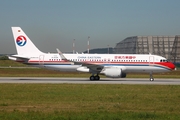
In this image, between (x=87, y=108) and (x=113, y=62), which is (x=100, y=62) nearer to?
(x=113, y=62)

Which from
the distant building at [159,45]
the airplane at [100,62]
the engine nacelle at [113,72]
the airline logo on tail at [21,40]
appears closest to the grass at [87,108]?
the engine nacelle at [113,72]

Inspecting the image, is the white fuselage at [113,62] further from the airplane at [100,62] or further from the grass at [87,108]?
the grass at [87,108]

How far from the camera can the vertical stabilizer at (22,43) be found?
4253cm

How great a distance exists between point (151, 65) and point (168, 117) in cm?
2848

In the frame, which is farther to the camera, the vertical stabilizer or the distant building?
the distant building

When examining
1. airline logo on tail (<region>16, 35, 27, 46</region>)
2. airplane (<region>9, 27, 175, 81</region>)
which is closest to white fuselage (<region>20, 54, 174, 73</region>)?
airplane (<region>9, 27, 175, 81</region>)

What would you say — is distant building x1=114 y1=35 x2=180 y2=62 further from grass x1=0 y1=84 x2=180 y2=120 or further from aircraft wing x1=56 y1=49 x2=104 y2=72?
grass x1=0 y1=84 x2=180 y2=120

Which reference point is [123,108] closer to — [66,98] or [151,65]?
[66,98]

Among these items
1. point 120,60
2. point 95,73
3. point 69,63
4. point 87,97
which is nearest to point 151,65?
point 120,60

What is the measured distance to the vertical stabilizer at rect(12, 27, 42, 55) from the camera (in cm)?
4253

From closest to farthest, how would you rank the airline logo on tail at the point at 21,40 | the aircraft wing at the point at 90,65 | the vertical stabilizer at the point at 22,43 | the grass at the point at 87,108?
the grass at the point at 87,108
the aircraft wing at the point at 90,65
the vertical stabilizer at the point at 22,43
the airline logo on tail at the point at 21,40

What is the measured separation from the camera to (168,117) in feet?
43.5

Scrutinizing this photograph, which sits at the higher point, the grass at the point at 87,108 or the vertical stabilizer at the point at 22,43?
the vertical stabilizer at the point at 22,43

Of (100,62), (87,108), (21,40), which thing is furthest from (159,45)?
(87,108)
